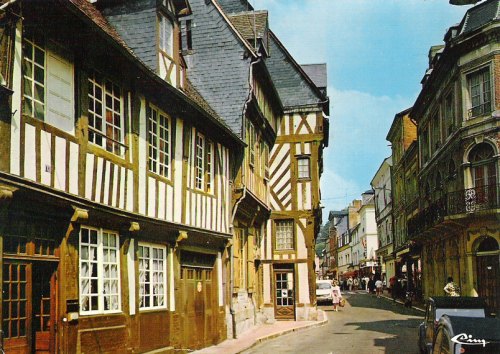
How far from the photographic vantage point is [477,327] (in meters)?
8.65

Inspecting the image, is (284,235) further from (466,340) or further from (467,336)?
(466,340)

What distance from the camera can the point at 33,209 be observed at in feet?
30.7

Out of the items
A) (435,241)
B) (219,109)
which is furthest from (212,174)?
(435,241)

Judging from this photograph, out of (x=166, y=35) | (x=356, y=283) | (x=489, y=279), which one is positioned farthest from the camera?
(x=356, y=283)

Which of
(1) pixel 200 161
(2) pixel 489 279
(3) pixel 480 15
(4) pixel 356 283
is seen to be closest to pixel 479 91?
(3) pixel 480 15

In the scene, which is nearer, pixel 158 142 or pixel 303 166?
pixel 158 142

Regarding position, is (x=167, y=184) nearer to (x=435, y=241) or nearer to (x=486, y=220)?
(x=486, y=220)

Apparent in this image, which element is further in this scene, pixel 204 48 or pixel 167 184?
pixel 204 48

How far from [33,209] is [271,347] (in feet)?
33.3

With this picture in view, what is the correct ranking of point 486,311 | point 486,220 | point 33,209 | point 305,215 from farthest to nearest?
1. point 305,215
2. point 486,220
3. point 486,311
4. point 33,209

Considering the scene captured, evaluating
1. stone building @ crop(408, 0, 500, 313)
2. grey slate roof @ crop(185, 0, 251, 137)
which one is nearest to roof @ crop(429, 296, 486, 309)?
grey slate roof @ crop(185, 0, 251, 137)

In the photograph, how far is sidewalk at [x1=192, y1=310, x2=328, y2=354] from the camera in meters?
16.4

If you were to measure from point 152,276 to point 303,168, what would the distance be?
1650 centimetres

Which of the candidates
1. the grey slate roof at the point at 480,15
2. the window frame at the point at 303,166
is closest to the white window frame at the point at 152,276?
the window frame at the point at 303,166
